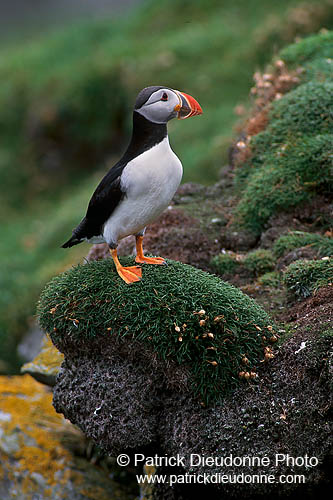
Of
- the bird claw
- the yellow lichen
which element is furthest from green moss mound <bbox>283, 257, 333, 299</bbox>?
the yellow lichen

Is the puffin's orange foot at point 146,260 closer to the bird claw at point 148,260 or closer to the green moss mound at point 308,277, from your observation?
the bird claw at point 148,260

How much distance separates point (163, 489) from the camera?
4.73 m

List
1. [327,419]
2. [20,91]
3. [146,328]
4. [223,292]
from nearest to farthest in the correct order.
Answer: [327,419]
[146,328]
[223,292]
[20,91]

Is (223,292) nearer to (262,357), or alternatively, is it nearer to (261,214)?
(262,357)

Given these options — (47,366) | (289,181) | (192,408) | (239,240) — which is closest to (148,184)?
(192,408)

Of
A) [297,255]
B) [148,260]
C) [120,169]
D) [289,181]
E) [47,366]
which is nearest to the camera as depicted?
[120,169]

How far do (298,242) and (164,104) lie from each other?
2357mm

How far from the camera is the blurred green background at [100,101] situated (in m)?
11.9

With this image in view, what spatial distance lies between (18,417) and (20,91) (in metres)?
11.7

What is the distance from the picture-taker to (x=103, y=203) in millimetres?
4949

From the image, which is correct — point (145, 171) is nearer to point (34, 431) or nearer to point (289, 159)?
point (289, 159)

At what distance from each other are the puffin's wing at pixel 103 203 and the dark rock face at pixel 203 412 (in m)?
0.94

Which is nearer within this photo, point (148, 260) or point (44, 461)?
point (148, 260)

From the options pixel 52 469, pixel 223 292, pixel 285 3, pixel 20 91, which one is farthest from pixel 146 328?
pixel 20 91
